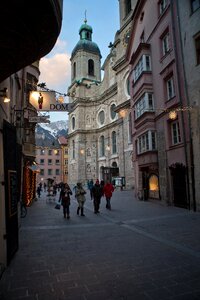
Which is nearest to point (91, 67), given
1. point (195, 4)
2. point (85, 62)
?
point (85, 62)

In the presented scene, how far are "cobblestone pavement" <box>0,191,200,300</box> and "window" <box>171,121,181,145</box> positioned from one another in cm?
810

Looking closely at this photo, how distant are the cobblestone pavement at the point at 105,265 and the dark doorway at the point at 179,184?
6.36 m

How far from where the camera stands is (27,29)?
362cm

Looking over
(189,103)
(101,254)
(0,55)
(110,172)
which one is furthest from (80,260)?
(110,172)

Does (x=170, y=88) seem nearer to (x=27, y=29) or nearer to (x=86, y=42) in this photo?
(x=27, y=29)

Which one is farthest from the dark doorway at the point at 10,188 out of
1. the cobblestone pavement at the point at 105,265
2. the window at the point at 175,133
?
the window at the point at 175,133

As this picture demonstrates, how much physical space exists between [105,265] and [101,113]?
2044 inches

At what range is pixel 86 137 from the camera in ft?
188

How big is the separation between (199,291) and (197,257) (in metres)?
1.83

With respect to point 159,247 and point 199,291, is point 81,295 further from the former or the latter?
point 159,247

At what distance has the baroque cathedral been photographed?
1654 inches

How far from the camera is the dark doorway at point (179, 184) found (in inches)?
588

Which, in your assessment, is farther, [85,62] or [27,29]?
[85,62]

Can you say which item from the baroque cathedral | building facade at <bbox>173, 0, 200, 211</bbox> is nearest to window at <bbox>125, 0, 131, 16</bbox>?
the baroque cathedral
